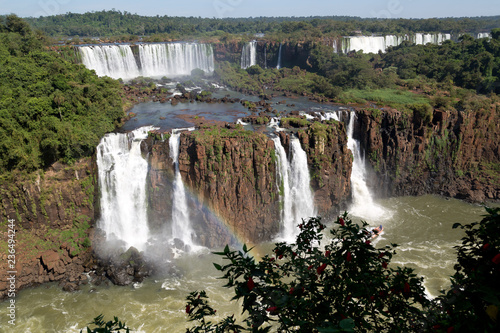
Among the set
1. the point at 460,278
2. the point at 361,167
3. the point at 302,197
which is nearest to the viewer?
the point at 460,278

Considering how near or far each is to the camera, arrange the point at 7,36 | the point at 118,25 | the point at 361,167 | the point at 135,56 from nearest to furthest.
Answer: the point at 361,167, the point at 7,36, the point at 135,56, the point at 118,25

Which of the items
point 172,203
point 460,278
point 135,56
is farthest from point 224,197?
point 135,56

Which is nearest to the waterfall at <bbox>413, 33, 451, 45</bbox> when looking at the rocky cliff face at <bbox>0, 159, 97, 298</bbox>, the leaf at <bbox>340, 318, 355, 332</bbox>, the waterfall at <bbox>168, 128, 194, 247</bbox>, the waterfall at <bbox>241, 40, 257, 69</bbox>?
the waterfall at <bbox>241, 40, 257, 69</bbox>

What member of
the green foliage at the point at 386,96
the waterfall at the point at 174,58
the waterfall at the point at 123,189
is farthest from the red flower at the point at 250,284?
the waterfall at the point at 174,58

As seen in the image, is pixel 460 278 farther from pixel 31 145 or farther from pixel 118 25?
pixel 118 25

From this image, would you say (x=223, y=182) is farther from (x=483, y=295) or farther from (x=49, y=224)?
(x=483, y=295)

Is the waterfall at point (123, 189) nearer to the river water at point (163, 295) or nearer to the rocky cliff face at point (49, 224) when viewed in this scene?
the rocky cliff face at point (49, 224)
